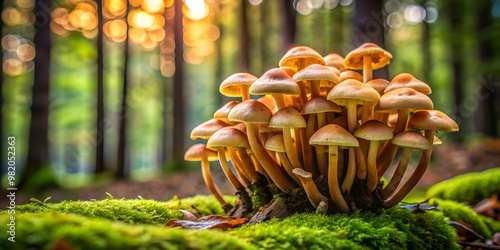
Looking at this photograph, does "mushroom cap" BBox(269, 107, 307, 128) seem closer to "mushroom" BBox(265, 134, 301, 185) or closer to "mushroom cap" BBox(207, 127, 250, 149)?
"mushroom" BBox(265, 134, 301, 185)

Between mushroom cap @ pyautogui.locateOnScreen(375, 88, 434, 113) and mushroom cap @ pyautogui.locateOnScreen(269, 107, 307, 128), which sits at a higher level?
mushroom cap @ pyautogui.locateOnScreen(375, 88, 434, 113)

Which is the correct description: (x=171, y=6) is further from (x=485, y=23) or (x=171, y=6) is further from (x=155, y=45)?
(x=485, y=23)

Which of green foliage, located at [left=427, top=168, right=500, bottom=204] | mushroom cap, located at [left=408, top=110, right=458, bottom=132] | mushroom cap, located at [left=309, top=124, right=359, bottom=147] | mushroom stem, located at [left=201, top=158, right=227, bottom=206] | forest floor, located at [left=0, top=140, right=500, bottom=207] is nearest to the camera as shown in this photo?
mushroom cap, located at [left=309, top=124, right=359, bottom=147]

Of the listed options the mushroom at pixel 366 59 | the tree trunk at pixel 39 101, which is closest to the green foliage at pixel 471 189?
the mushroom at pixel 366 59

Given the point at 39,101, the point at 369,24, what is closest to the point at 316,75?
the point at 369,24

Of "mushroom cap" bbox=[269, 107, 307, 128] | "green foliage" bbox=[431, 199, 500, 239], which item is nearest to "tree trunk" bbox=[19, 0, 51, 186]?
"mushroom cap" bbox=[269, 107, 307, 128]

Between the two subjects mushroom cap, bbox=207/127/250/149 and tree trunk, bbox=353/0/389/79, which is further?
tree trunk, bbox=353/0/389/79
